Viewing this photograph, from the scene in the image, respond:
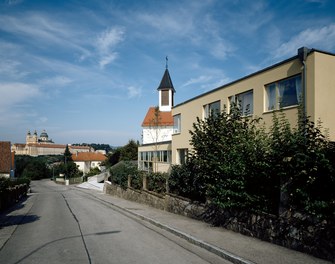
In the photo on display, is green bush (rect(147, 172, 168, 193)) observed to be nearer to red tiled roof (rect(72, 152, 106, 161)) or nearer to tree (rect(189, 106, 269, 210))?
tree (rect(189, 106, 269, 210))

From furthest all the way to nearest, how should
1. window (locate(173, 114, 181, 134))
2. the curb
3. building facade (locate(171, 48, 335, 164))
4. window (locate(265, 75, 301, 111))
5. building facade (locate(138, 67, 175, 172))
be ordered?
1. building facade (locate(138, 67, 175, 172))
2. window (locate(173, 114, 181, 134))
3. window (locate(265, 75, 301, 111))
4. building facade (locate(171, 48, 335, 164))
5. the curb

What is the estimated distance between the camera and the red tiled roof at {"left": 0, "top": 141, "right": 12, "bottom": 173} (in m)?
53.7

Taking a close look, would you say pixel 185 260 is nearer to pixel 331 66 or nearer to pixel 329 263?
pixel 329 263

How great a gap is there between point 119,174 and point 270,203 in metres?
20.4

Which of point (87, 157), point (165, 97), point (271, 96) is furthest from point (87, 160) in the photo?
point (271, 96)

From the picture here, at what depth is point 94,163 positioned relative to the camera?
120188 millimetres

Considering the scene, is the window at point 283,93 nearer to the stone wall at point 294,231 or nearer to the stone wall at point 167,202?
the stone wall at point 167,202

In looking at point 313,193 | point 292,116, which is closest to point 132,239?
point 313,193

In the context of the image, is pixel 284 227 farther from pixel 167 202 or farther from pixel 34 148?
pixel 34 148

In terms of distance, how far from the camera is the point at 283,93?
13.8 metres

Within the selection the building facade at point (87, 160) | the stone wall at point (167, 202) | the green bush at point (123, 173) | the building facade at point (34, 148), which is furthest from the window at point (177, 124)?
the building facade at point (34, 148)

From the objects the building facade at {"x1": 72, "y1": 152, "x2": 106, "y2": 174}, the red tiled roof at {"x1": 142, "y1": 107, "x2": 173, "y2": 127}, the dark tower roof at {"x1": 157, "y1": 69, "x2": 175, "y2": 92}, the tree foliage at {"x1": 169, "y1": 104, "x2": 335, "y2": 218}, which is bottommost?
the building facade at {"x1": 72, "y1": 152, "x2": 106, "y2": 174}

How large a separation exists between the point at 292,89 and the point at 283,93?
1.88 ft

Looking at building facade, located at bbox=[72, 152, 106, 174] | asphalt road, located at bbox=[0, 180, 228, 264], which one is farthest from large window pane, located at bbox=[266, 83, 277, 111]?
building facade, located at bbox=[72, 152, 106, 174]
